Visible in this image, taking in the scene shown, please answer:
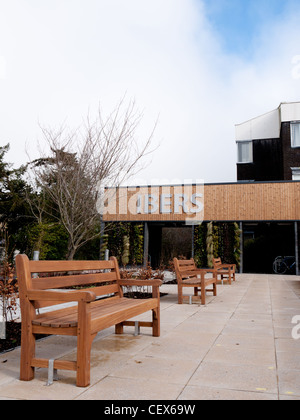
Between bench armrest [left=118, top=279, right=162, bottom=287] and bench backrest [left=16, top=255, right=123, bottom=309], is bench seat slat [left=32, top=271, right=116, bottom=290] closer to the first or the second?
bench backrest [left=16, top=255, right=123, bottom=309]

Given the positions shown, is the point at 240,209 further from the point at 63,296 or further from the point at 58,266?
the point at 63,296

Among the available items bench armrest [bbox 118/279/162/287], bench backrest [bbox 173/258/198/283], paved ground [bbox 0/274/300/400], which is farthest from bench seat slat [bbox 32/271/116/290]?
bench backrest [bbox 173/258/198/283]

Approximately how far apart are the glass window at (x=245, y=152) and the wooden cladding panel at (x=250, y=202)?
9.60m

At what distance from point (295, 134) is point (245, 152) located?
439 centimetres

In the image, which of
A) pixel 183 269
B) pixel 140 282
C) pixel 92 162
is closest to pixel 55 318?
pixel 140 282

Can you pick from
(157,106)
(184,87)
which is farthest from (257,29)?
(184,87)

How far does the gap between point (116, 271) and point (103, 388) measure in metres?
2.23

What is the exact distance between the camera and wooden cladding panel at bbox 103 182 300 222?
63.7ft

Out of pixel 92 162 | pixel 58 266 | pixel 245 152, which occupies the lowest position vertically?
pixel 58 266

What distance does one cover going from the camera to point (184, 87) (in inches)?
589

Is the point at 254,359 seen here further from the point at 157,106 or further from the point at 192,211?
the point at 192,211

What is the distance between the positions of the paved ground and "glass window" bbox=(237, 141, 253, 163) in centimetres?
2377

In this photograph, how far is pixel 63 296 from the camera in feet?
10.7

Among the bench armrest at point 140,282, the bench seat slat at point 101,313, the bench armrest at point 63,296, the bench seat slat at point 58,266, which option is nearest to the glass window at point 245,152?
the bench armrest at point 140,282
